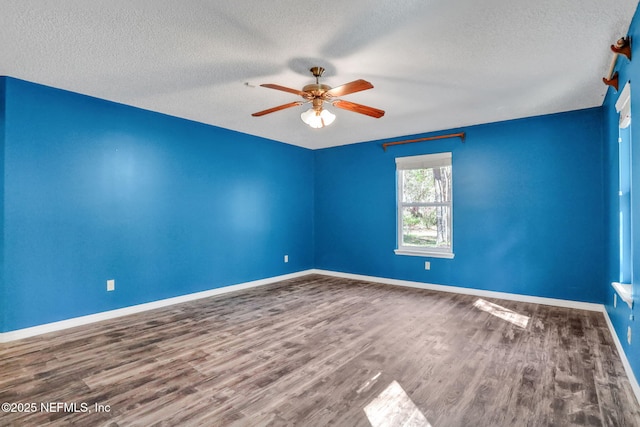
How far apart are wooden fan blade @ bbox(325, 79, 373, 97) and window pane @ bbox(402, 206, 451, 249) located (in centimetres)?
313

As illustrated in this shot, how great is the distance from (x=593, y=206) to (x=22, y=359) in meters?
6.06

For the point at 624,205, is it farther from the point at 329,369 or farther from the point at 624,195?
the point at 329,369

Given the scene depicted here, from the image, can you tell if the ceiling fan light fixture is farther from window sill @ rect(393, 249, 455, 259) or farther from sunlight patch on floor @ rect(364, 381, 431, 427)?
window sill @ rect(393, 249, 455, 259)

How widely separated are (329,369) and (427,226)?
348cm

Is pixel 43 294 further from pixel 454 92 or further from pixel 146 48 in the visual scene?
pixel 454 92

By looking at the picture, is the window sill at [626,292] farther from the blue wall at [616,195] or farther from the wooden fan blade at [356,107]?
the wooden fan blade at [356,107]

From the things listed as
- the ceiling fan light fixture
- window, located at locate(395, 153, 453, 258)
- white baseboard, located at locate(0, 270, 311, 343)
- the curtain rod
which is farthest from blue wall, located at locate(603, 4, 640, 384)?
white baseboard, located at locate(0, 270, 311, 343)

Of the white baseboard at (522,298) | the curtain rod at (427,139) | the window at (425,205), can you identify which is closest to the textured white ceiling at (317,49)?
the curtain rod at (427,139)

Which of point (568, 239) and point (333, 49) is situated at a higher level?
point (333, 49)

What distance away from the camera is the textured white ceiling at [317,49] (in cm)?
210

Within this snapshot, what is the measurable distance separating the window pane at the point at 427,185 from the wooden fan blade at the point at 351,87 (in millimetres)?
2974

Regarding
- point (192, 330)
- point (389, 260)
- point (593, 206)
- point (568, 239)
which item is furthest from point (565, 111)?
point (192, 330)

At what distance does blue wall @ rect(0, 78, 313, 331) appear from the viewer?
3221mm

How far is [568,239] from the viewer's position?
4.18 metres
